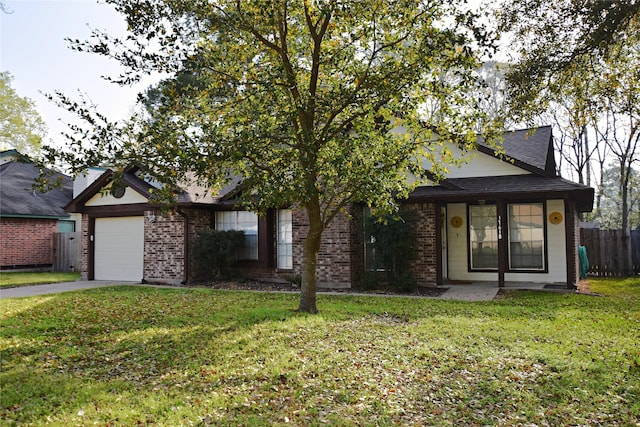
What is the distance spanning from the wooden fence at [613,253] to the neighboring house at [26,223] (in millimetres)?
20755

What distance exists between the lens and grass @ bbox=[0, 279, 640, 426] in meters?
4.56

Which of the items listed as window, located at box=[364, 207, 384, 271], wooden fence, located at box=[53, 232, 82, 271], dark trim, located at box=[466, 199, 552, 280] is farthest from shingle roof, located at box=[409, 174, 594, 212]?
wooden fence, located at box=[53, 232, 82, 271]

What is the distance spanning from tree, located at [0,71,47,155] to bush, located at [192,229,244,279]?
22847 millimetres

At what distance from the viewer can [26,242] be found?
20703 millimetres

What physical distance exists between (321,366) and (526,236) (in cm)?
971

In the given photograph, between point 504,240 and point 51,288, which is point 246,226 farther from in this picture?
point 504,240

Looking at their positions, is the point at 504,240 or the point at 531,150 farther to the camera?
the point at 531,150

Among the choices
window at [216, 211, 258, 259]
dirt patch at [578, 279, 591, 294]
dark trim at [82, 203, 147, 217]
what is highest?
dark trim at [82, 203, 147, 217]

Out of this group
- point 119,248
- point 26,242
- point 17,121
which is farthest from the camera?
point 17,121

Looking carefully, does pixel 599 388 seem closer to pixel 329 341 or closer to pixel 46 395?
pixel 329 341

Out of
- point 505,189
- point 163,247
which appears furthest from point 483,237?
point 163,247

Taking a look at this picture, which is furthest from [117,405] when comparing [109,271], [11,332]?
[109,271]

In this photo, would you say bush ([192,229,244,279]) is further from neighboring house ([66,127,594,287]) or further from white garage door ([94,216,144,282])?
white garage door ([94,216,144,282])

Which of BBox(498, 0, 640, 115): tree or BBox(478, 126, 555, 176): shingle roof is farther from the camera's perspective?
BBox(478, 126, 555, 176): shingle roof
